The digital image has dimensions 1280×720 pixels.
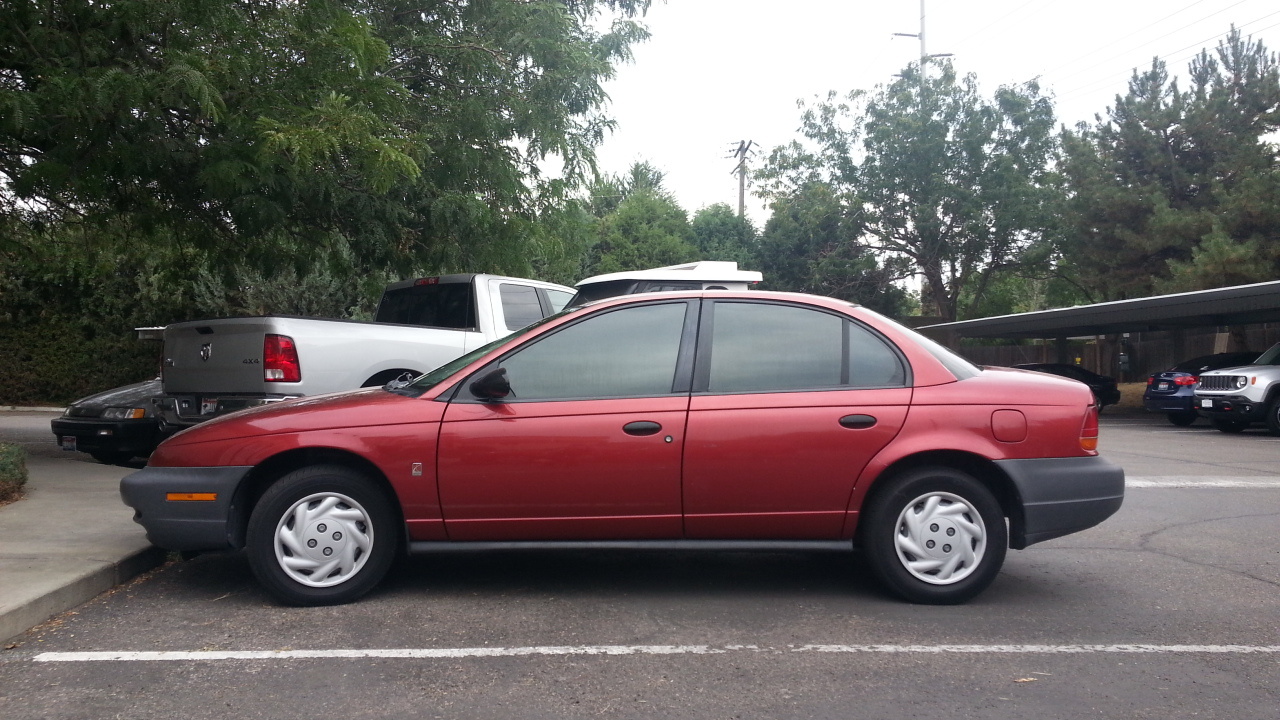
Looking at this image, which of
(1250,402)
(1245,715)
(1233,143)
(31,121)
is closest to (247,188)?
(31,121)

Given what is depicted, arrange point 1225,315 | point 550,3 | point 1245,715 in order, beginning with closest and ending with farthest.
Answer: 1. point 1245,715
2. point 550,3
3. point 1225,315

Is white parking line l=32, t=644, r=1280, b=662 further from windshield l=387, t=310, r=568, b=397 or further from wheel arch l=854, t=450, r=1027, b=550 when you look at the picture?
windshield l=387, t=310, r=568, b=397

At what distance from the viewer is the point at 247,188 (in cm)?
934

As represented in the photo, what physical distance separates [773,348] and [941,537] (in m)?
1.26

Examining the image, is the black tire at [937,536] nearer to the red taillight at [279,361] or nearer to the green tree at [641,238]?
the red taillight at [279,361]

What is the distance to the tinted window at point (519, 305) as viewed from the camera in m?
9.80

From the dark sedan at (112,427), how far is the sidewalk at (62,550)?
1.48 m

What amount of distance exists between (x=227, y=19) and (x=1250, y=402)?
1580 centimetres

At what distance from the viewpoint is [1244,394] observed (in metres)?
16.8

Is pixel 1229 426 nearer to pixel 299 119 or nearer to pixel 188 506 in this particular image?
pixel 299 119

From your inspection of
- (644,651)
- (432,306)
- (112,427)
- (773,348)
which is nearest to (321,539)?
(644,651)

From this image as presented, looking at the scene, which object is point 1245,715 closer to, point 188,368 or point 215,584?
point 215,584

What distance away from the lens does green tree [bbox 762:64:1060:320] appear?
34938 mm

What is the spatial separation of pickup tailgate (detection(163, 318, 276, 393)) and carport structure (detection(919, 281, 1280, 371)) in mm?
15878
